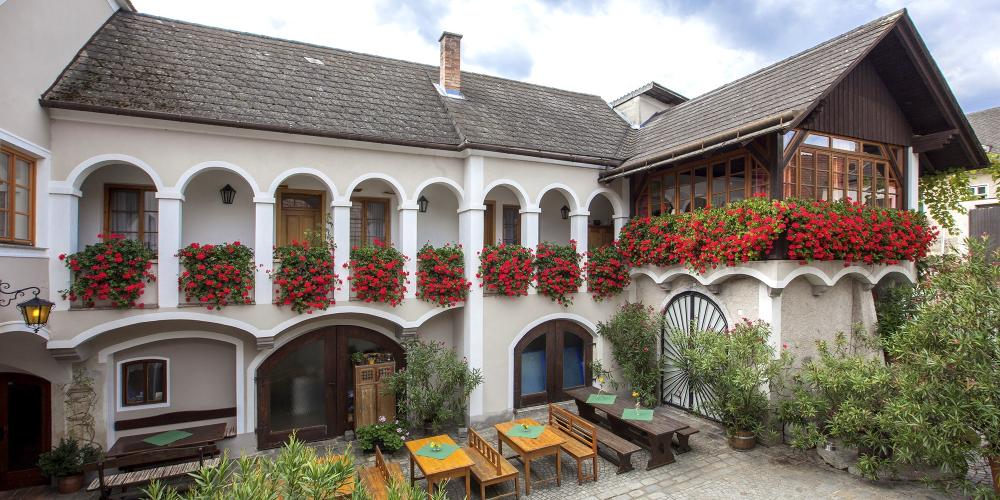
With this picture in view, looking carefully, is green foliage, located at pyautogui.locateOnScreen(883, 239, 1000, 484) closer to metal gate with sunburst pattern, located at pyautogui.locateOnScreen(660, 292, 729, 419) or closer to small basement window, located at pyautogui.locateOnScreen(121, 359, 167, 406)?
metal gate with sunburst pattern, located at pyautogui.locateOnScreen(660, 292, 729, 419)

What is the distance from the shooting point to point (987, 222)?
12.7 m

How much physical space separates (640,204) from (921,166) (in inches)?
269

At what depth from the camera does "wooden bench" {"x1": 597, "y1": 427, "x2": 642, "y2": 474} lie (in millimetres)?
8094

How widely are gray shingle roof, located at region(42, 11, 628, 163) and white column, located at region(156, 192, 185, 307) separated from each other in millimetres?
1458

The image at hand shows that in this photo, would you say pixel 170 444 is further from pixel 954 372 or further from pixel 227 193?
pixel 954 372

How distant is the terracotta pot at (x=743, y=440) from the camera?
8914 mm

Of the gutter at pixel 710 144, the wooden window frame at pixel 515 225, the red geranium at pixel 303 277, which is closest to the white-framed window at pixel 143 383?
the red geranium at pixel 303 277

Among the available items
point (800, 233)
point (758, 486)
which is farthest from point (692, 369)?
point (800, 233)

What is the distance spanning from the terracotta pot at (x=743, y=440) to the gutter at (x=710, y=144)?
5.36 meters

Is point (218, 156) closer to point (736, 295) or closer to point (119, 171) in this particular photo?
point (119, 171)

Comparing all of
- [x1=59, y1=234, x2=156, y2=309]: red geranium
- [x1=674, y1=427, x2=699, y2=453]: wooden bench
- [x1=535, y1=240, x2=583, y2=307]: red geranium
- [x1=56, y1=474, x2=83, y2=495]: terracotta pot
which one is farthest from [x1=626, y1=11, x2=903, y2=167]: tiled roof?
[x1=56, y1=474, x2=83, y2=495]: terracotta pot

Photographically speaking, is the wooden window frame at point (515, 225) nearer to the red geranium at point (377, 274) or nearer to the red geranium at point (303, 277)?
the red geranium at point (377, 274)

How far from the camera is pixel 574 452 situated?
25.7 feet

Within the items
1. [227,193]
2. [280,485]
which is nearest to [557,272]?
[227,193]
